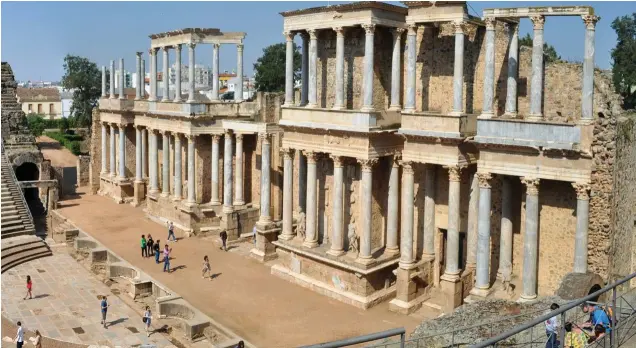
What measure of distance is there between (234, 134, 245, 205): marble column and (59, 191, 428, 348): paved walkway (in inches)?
106

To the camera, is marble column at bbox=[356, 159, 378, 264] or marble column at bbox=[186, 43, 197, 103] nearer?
marble column at bbox=[356, 159, 378, 264]

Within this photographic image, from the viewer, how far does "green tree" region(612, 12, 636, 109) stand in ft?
155

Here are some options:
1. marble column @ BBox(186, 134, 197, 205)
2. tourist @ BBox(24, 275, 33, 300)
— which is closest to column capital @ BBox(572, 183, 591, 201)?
tourist @ BBox(24, 275, 33, 300)

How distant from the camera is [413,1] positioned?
21.3m

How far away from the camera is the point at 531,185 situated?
18828 mm

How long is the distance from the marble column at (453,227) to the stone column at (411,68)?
2686mm

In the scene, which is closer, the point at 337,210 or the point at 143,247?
the point at 337,210

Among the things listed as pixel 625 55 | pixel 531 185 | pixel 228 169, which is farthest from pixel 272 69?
pixel 531 185

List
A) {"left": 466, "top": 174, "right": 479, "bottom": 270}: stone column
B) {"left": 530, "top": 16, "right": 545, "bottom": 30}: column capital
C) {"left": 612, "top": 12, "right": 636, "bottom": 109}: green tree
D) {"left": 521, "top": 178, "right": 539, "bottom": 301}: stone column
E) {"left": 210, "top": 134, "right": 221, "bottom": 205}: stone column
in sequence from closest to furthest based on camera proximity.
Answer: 1. {"left": 530, "top": 16, "right": 545, "bottom": 30}: column capital
2. {"left": 521, "top": 178, "right": 539, "bottom": 301}: stone column
3. {"left": 466, "top": 174, "right": 479, "bottom": 270}: stone column
4. {"left": 210, "top": 134, "right": 221, "bottom": 205}: stone column
5. {"left": 612, "top": 12, "right": 636, "bottom": 109}: green tree

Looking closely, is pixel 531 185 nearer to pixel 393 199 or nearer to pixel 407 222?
pixel 407 222

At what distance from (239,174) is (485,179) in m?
15.6

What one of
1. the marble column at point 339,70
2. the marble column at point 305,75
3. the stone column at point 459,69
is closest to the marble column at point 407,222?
the stone column at point 459,69

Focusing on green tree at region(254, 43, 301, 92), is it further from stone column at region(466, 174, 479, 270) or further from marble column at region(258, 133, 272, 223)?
stone column at region(466, 174, 479, 270)

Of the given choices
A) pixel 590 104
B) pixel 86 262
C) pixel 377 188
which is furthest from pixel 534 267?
pixel 86 262
